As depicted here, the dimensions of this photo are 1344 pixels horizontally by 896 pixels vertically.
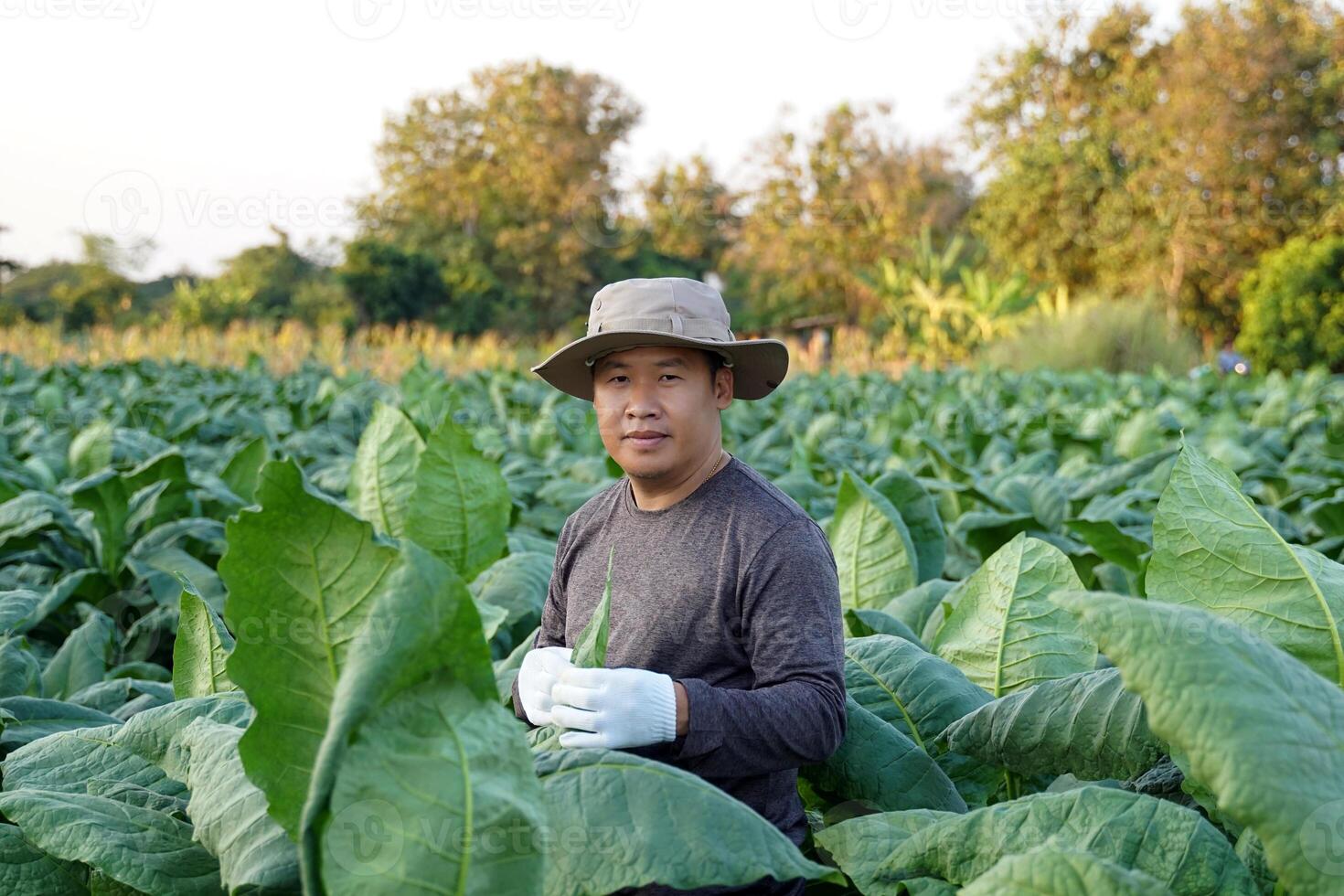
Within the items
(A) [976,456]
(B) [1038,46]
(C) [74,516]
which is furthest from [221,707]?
(B) [1038,46]

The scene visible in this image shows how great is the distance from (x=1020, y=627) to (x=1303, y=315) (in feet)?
82.0

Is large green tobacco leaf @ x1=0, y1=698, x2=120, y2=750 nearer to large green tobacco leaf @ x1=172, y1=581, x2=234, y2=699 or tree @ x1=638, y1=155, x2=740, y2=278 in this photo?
large green tobacco leaf @ x1=172, y1=581, x2=234, y2=699

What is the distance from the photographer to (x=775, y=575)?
131 centimetres

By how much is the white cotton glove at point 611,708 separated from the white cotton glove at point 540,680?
0.07 m

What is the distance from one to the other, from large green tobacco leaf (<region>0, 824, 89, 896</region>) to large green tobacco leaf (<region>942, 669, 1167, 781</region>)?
810mm

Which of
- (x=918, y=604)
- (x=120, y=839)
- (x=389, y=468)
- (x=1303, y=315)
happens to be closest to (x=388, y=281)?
(x=1303, y=315)

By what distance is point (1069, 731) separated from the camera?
1015 millimetres

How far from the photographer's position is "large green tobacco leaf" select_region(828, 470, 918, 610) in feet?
6.18

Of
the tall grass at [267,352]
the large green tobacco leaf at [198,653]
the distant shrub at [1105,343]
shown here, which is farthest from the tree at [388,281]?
the large green tobacco leaf at [198,653]

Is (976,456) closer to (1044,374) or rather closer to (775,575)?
(775,575)

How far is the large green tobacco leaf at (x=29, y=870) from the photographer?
3.12 feet

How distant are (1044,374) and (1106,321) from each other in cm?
969

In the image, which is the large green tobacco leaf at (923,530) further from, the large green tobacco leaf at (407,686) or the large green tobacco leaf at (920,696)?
the large green tobacco leaf at (407,686)

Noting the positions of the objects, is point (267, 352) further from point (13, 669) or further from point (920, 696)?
point (920, 696)
